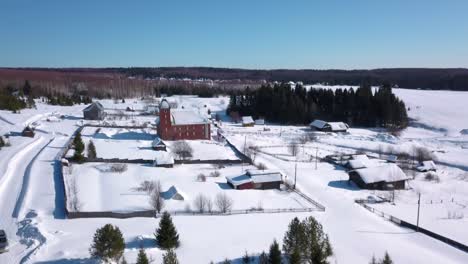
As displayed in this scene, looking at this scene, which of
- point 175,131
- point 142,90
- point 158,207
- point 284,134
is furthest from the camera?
point 142,90

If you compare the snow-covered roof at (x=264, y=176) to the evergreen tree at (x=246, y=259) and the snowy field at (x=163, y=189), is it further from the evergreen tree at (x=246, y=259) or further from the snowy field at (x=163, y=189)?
the evergreen tree at (x=246, y=259)

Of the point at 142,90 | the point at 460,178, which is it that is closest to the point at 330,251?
the point at 460,178

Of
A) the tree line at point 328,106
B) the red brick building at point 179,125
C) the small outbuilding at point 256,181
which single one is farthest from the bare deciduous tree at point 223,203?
the tree line at point 328,106

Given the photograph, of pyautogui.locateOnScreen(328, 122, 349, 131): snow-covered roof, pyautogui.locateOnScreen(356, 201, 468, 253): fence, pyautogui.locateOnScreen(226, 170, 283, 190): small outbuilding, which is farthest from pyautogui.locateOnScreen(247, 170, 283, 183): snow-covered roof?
pyautogui.locateOnScreen(328, 122, 349, 131): snow-covered roof

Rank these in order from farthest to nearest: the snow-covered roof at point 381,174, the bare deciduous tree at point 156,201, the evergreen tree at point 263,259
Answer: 1. the snow-covered roof at point 381,174
2. the bare deciduous tree at point 156,201
3. the evergreen tree at point 263,259

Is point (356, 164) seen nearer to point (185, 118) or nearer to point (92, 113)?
point (185, 118)

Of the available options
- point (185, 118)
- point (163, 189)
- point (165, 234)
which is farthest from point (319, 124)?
point (165, 234)

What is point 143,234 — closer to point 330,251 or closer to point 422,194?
point 330,251
